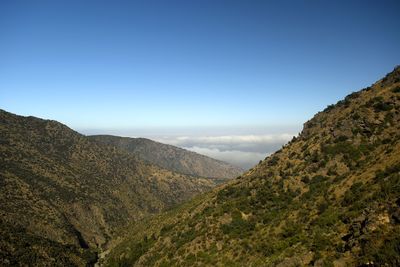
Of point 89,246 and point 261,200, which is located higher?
point 261,200

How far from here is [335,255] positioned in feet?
90.5

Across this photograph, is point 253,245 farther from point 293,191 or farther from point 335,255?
point 335,255

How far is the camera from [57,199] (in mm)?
140125

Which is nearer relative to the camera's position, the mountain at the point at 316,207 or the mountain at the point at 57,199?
the mountain at the point at 316,207

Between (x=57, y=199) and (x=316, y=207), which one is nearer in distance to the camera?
(x=316, y=207)

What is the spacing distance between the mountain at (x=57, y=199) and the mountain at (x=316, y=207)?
26702mm

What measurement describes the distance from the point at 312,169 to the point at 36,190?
11373 centimetres

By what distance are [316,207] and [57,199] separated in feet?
407

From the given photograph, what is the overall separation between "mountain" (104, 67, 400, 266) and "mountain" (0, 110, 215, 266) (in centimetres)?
2670

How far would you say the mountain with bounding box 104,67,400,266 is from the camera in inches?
1115

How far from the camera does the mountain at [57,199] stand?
3691 inches

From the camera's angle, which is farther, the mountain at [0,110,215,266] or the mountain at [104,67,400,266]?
the mountain at [0,110,215,266]

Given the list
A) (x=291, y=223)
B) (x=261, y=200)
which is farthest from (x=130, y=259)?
(x=291, y=223)

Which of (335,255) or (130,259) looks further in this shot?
(130,259)
